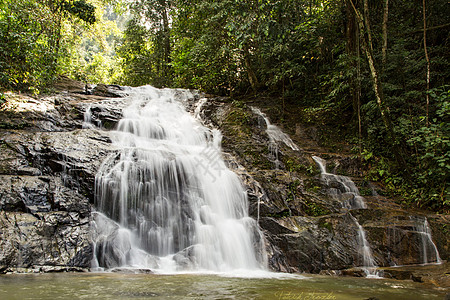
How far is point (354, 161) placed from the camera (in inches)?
366

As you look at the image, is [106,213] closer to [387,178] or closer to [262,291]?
[262,291]

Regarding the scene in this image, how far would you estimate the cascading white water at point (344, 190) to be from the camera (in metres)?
7.49

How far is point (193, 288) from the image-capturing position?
376 cm

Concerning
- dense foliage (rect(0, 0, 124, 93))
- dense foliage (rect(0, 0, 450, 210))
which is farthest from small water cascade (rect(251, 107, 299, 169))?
dense foliage (rect(0, 0, 124, 93))

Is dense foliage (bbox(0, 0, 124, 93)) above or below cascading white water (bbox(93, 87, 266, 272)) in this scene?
above

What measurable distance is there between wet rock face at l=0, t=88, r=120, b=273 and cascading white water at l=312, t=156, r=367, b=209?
19.5 ft

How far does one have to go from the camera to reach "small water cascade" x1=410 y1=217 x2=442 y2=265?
6062 millimetres

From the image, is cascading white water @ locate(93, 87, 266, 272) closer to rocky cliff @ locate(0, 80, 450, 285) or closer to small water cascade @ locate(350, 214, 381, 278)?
rocky cliff @ locate(0, 80, 450, 285)

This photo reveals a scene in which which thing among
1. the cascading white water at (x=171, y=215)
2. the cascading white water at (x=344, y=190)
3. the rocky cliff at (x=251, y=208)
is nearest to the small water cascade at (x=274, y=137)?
the rocky cliff at (x=251, y=208)

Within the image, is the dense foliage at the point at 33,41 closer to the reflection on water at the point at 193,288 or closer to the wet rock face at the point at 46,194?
the wet rock face at the point at 46,194

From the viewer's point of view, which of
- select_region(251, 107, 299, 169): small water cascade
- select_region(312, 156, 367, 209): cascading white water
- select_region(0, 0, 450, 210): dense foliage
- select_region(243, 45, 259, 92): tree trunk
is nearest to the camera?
select_region(312, 156, 367, 209): cascading white water

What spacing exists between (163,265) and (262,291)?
8.36 ft

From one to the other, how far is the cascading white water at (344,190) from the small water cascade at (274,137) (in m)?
1.59

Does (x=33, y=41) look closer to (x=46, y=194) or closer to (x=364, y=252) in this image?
(x=46, y=194)
